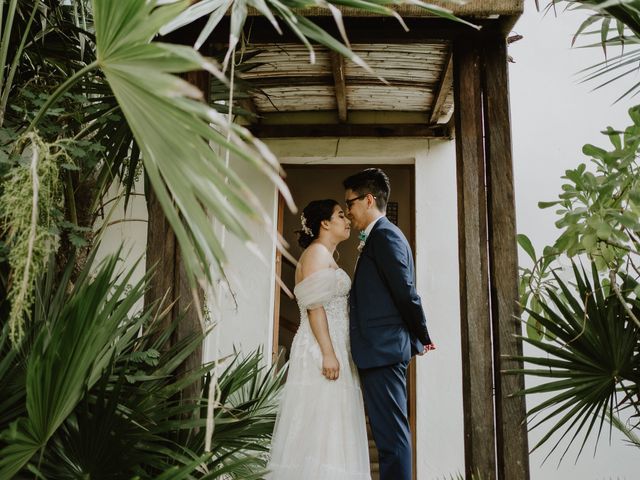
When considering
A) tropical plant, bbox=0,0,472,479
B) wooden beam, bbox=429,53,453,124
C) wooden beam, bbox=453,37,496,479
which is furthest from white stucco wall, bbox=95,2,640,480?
wooden beam, bbox=453,37,496,479

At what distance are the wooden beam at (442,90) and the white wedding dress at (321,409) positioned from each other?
1378 mm

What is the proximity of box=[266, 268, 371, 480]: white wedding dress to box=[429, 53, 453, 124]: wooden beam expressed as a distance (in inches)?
54.2

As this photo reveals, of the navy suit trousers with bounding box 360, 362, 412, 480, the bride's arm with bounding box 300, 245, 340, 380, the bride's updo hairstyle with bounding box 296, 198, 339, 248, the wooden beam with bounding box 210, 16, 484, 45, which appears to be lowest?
the navy suit trousers with bounding box 360, 362, 412, 480

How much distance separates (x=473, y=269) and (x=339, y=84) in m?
1.90

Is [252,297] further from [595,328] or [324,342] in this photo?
[595,328]

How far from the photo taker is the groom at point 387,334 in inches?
127

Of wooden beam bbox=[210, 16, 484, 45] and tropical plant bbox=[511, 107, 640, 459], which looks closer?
tropical plant bbox=[511, 107, 640, 459]

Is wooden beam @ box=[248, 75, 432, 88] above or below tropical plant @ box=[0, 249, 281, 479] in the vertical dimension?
above

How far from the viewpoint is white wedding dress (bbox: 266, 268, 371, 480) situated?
10.9ft

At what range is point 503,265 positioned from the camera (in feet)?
8.93

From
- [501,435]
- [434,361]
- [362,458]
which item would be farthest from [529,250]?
[434,361]

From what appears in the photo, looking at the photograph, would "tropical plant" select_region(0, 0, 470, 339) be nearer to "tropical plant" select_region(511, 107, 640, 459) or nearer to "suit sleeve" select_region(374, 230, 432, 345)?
"tropical plant" select_region(511, 107, 640, 459)

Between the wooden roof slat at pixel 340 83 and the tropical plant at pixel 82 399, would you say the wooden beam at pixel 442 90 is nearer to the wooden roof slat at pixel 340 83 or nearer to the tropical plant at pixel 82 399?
the wooden roof slat at pixel 340 83

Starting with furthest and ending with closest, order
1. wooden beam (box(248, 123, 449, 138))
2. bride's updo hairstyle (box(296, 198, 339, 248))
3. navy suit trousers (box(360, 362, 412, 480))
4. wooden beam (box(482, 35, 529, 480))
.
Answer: wooden beam (box(248, 123, 449, 138)), bride's updo hairstyle (box(296, 198, 339, 248)), navy suit trousers (box(360, 362, 412, 480)), wooden beam (box(482, 35, 529, 480))
